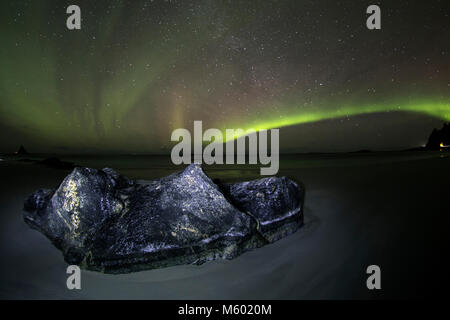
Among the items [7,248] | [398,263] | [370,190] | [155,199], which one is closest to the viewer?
[398,263]

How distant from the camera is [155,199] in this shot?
11.0 feet

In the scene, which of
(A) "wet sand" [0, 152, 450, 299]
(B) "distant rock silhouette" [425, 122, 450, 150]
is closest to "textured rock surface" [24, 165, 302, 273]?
(A) "wet sand" [0, 152, 450, 299]

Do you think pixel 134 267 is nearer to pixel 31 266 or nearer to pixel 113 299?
pixel 113 299

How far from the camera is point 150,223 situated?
3.04 m

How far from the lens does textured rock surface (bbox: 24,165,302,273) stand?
2.88 meters

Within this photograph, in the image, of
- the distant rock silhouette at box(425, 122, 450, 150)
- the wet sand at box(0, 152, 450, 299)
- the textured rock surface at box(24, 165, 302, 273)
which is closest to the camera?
the wet sand at box(0, 152, 450, 299)

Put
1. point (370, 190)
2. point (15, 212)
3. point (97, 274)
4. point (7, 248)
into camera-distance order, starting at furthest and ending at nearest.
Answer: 1. point (370, 190)
2. point (15, 212)
3. point (7, 248)
4. point (97, 274)

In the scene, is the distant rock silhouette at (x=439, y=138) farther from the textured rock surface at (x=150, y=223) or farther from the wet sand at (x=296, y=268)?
the textured rock surface at (x=150, y=223)

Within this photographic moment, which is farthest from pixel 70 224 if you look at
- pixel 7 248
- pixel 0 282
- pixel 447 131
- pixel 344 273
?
pixel 447 131

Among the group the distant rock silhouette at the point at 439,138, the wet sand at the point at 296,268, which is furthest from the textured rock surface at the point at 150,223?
the distant rock silhouette at the point at 439,138

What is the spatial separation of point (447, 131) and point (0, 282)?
1233 inches

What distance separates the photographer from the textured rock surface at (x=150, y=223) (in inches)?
113

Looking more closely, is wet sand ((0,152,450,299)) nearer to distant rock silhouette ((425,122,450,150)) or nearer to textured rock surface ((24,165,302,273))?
textured rock surface ((24,165,302,273))

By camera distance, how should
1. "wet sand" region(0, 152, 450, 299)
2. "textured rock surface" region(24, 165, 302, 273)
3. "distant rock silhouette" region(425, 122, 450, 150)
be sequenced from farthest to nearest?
"distant rock silhouette" region(425, 122, 450, 150), "textured rock surface" region(24, 165, 302, 273), "wet sand" region(0, 152, 450, 299)
